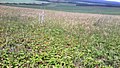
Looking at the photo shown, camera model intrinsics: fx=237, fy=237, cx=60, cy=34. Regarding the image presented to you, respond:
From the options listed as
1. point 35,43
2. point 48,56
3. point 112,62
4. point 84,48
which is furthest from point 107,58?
point 35,43

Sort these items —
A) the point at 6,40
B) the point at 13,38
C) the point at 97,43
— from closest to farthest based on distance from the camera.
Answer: the point at 6,40 → the point at 13,38 → the point at 97,43

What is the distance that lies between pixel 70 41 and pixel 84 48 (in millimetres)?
1367

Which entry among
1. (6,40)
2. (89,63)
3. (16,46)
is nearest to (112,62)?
(89,63)

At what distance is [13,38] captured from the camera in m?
10.5

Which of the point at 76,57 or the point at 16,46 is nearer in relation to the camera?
the point at 76,57

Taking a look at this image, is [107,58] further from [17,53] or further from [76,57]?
[17,53]

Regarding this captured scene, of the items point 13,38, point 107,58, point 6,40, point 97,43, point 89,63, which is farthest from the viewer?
point 97,43

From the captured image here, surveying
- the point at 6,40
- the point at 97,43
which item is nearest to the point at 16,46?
the point at 6,40

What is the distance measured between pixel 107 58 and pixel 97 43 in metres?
2.54

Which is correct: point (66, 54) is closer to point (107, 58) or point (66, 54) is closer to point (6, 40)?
point (107, 58)

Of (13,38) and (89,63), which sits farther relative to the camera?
(13,38)

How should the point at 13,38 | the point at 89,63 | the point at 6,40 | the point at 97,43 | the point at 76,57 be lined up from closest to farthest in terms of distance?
1. the point at 89,63
2. the point at 76,57
3. the point at 6,40
4. the point at 13,38
5. the point at 97,43

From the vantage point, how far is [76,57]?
8.12 m

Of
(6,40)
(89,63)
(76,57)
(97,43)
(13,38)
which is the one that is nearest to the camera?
(89,63)
